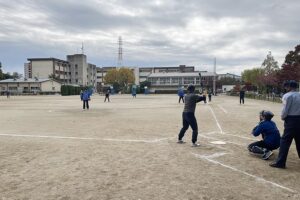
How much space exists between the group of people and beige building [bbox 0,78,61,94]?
307 ft

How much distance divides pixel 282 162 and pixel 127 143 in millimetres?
4357

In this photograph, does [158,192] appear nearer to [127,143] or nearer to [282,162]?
[282,162]

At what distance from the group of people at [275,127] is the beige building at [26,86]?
93.6 m

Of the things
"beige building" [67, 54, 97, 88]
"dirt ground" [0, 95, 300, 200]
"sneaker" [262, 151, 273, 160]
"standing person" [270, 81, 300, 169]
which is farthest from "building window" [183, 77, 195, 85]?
"standing person" [270, 81, 300, 169]

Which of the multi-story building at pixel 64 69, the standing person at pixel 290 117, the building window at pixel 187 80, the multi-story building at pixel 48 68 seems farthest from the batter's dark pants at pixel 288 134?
the multi-story building at pixel 48 68

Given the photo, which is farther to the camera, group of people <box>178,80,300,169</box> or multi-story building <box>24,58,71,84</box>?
multi-story building <box>24,58,71,84</box>

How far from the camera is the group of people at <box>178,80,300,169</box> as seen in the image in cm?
641

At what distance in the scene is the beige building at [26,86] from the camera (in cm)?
9766

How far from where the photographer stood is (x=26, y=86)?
9931cm

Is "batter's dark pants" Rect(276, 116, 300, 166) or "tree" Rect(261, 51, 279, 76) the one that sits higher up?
"tree" Rect(261, 51, 279, 76)

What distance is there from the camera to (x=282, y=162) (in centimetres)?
658

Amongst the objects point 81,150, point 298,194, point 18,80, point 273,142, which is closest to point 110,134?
point 81,150

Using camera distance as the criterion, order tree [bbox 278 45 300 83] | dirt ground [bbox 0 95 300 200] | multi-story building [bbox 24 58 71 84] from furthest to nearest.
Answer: multi-story building [bbox 24 58 71 84]
tree [bbox 278 45 300 83]
dirt ground [bbox 0 95 300 200]

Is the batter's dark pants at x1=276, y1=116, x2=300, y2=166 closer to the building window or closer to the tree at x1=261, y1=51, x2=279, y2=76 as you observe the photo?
the tree at x1=261, y1=51, x2=279, y2=76
